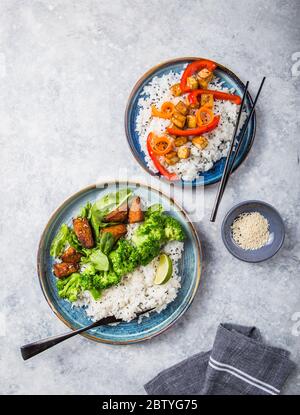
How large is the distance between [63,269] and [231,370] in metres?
1.71

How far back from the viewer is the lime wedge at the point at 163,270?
3646mm

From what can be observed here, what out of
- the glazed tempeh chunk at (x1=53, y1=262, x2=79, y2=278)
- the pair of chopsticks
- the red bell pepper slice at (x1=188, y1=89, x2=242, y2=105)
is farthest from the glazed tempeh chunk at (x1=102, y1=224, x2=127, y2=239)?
the red bell pepper slice at (x1=188, y1=89, x2=242, y2=105)

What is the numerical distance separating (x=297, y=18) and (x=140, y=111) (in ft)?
5.40

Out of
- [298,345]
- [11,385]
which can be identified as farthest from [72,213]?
[298,345]

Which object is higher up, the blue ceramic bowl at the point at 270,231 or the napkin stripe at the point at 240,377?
the blue ceramic bowl at the point at 270,231

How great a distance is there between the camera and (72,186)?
13.1 ft

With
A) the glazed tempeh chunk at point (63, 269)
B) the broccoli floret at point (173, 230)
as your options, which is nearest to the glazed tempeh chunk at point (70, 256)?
the glazed tempeh chunk at point (63, 269)

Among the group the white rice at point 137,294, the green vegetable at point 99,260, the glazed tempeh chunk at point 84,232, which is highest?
the glazed tempeh chunk at point 84,232

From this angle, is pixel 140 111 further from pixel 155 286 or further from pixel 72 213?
pixel 155 286

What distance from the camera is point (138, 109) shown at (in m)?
3.82

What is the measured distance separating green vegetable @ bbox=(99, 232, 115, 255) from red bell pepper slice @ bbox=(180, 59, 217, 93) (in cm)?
136

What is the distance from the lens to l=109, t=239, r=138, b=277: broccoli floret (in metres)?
3.57

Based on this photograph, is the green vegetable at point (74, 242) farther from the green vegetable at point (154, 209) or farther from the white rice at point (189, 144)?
the white rice at point (189, 144)

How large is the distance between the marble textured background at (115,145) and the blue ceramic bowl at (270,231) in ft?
0.55
